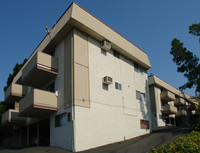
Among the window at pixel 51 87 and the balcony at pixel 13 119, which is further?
the balcony at pixel 13 119

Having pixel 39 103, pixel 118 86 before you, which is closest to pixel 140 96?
pixel 118 86

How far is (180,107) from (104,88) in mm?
31678

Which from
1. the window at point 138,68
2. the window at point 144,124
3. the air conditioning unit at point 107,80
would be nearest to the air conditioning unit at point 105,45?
the air conditioning unit at point 107,80

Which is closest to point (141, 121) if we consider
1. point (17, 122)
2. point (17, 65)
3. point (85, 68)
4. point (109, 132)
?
point (109, 132)

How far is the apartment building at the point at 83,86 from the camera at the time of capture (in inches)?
592

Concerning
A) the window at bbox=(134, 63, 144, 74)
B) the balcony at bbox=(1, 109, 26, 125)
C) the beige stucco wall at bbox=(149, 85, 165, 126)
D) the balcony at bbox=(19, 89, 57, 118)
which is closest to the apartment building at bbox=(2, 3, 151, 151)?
the balcony at bbox=(19, 89, 57, 118)

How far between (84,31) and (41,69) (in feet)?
15.5

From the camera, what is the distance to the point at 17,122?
74.5ft

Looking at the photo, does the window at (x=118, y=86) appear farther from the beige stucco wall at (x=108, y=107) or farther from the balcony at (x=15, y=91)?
the balcony at (x=15, y=91)

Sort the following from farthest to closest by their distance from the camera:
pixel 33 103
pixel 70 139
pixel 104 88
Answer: pixel 104 88, pixel 33 103, pixel 70 139

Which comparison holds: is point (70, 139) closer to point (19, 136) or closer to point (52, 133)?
point (52, 133)

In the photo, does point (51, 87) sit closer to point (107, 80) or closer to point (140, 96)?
point (107, 80)

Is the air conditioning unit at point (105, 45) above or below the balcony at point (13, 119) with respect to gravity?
above

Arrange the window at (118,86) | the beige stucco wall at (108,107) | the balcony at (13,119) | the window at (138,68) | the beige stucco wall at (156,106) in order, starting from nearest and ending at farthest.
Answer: the beige stucco wall at (108,107), the window at (118,86), the balcony at (13,119), the window at (138,68), the beige stucco wall at (156,106)
